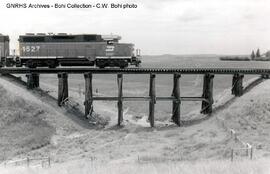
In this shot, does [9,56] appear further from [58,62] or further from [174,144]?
[174,144]

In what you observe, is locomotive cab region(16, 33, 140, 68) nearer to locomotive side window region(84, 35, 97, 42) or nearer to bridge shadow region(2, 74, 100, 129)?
locomotive side window region(84, 35, 97, 42)

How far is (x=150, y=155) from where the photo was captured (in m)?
24.3

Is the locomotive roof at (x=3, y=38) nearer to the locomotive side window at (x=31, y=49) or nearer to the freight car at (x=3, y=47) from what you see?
the freight car at (x=3, y=47)

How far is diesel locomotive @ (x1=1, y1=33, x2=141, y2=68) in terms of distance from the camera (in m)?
36.9

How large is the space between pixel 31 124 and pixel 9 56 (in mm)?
10150

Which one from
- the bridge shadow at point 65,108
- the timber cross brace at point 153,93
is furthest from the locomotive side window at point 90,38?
the bridge shadow at point 65,108

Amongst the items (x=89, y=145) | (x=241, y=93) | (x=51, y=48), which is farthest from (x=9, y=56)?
(x=241, y=93)

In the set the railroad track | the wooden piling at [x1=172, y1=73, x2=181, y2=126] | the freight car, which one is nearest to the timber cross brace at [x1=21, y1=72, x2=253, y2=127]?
the wooden piling at [x1=172, y1=73, x2=181, y2=126]

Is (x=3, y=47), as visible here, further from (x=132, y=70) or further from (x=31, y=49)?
(x=132, y=70)

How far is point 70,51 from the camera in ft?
122

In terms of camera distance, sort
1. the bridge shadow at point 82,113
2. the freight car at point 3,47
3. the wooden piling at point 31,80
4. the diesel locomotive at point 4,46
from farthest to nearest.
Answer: the diesel locomotive at point 4,46 < the freight car at point 3,47 < the wooden piling at point 31,80 < the bridge shadow at point 82,113

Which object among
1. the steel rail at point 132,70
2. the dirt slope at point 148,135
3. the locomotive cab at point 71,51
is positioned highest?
Result: the locomotive cab at point 71,51

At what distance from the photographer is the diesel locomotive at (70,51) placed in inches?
1452

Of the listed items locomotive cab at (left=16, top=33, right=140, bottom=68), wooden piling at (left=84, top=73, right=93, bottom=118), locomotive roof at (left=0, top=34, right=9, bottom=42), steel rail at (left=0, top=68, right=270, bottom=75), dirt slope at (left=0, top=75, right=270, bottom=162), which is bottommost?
dirt slope at (left=0, top=75, right=270, bottom=162)
